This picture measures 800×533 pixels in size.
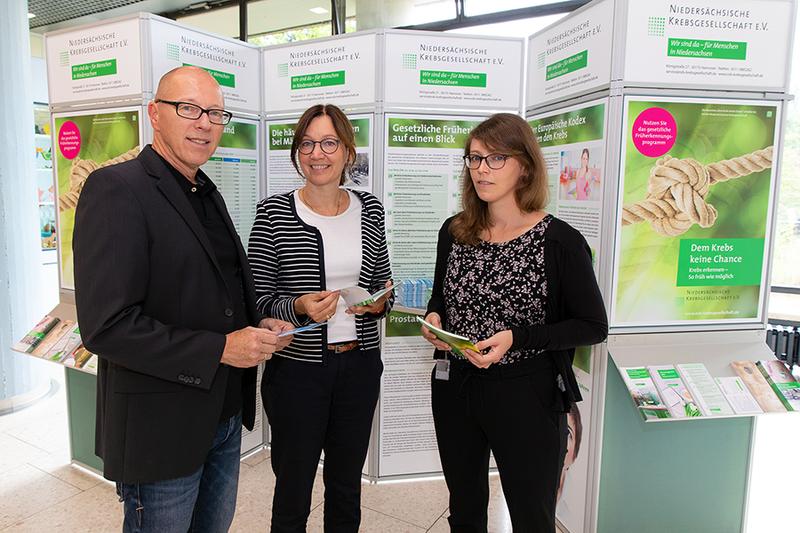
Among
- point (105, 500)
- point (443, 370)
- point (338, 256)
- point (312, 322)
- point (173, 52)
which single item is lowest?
point (105, 500)

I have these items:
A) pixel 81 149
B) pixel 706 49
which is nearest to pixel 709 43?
pixel 706 49

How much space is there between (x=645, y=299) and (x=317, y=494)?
6.67ft

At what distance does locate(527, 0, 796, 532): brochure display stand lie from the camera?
2.19 m

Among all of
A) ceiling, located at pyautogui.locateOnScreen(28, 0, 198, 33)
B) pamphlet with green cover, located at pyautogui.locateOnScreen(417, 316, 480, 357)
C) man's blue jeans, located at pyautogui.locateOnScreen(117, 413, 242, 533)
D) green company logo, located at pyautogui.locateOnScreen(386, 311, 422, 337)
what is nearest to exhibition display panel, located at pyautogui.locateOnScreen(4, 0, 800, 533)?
green company logo, located at pyautogui.locateOnScreen(386, 311, 422, 337)

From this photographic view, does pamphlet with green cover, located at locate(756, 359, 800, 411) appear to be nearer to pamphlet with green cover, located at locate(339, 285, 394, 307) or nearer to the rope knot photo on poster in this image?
the rope knot photo on poster

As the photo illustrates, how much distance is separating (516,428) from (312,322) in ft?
2.55

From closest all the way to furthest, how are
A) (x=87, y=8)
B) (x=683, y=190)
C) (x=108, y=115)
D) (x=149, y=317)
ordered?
1. (x=149, y=317)
2. (x=683, y=190)
3. (x=108, y=115)
4. (x=87, y=8)

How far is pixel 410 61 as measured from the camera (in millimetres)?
3012

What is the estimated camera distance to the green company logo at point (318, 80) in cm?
311

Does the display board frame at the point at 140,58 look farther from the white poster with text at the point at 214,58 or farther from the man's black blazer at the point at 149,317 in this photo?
the man's black blazer at the point at 149,317

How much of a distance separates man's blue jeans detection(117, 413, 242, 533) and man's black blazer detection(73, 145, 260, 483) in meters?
0.07

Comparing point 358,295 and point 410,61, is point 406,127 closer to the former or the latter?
point 410,61

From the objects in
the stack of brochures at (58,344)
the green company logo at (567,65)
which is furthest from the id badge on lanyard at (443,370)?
the stack of brochures at (58,344)

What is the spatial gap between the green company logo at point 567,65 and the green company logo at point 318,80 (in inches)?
44.6
